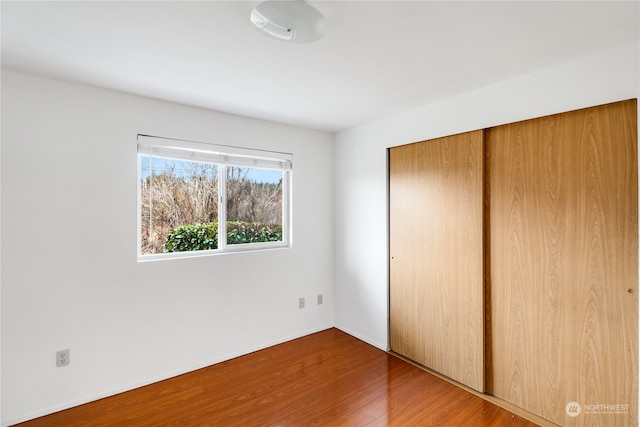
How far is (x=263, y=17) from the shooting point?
1359 mm

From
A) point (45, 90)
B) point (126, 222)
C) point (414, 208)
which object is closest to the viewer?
point (45, 90)

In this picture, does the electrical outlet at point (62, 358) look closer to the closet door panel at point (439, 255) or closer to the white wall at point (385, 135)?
the white wall at point (385, 135)

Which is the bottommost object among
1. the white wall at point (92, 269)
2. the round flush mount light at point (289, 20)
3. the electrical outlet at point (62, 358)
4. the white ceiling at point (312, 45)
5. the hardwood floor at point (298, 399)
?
the hardwood floor at point (298, 399)

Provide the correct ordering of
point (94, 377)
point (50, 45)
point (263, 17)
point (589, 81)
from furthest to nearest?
point (94, 377) < point (589, 81) < point (50, 45) < point (263, 17)

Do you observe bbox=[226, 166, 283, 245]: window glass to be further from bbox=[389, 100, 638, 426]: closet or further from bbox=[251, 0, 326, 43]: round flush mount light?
bbox=[251, 0, 326, 43]: round flush mount light

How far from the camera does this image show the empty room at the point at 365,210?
1634 mm

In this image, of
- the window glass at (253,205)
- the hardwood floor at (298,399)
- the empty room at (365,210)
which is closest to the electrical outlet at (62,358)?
the empty room at (365,210)

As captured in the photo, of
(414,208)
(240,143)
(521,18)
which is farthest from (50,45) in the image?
(414,208)

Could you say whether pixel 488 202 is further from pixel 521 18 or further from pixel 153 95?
pixel 153 95

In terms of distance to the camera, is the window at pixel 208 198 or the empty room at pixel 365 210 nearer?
the empty room at pixel 365 210

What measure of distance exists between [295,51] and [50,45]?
1.35 m

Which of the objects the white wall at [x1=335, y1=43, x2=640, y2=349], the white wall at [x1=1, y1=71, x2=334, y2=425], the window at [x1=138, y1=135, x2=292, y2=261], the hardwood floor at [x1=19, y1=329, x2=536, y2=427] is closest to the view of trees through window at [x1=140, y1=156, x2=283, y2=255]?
the window at [x1=138, y1=135, x2=292, y2=261]

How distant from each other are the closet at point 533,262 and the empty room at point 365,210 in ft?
0.04

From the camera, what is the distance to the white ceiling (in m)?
1.38
